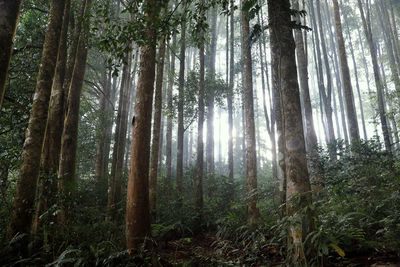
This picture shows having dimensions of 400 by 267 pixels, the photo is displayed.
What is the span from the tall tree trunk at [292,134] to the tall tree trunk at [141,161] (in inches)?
72.7

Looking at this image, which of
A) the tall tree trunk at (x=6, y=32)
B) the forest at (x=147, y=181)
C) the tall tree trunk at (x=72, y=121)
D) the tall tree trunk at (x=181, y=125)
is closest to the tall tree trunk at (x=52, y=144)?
the forest at (x=147, y=181)

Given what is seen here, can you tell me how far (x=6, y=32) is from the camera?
3.17m

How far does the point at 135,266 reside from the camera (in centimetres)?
427

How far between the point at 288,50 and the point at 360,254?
295 cm

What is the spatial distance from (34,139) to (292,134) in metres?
3.97

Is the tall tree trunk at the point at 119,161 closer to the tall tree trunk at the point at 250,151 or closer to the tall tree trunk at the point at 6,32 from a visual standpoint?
the tall tree trunk at the point at 250,151

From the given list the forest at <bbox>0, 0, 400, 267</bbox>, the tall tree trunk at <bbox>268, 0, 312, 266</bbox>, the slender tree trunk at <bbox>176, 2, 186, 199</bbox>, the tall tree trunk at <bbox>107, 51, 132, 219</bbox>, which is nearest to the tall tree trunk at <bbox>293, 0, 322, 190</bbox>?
the forest at <bbox>0, 0, 400, 267</bbox>

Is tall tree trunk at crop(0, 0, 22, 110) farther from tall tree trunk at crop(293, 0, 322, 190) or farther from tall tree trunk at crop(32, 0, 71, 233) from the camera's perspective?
tall tree trunk at crop(293, 0, 322, 190)

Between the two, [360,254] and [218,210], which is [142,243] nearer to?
[360,254]

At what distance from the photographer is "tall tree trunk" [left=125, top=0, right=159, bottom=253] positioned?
15.6 ft

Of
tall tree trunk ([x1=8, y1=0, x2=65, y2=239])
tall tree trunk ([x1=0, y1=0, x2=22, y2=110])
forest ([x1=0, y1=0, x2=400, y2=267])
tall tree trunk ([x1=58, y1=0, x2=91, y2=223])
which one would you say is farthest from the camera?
tall tree trunk ([x1=58, y1=0, x2=91, y2=223])

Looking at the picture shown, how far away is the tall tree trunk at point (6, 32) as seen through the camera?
3094mm

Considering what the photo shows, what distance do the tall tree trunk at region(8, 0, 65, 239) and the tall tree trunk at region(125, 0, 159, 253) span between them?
5.03 feet

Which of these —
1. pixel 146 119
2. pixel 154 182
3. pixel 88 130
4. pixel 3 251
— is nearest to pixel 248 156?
pixel 154 182
